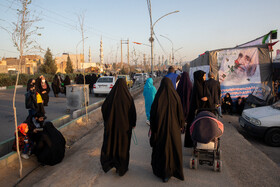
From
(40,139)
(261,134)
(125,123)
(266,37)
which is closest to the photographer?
(125,123)

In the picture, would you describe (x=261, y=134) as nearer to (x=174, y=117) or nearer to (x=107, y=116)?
(x=174, y=117)

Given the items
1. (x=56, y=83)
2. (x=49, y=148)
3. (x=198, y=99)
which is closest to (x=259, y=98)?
(x=198, y=99)

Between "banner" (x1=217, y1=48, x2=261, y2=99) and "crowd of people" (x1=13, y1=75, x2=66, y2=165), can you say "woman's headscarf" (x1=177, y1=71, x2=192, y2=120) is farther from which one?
"banner" (x1=217, y1=48, x2=261, y2=99)

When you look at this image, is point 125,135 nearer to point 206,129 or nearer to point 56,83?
point 206,129

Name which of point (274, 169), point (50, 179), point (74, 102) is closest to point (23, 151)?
point (50, 179)

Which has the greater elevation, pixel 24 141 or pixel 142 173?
pixel 24 141

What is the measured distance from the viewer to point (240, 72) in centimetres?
1094

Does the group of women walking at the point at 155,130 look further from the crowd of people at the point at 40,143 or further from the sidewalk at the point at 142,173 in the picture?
the crowd of people at the point at 40,143

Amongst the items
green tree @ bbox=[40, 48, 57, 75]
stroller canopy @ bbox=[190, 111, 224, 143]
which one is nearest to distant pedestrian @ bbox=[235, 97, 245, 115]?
stroller canopy @ bbox=[190, 111, 224, 143]

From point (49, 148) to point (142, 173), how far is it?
1.93m

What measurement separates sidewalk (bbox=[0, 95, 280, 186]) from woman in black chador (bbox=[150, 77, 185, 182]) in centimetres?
22

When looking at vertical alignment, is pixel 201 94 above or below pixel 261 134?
above

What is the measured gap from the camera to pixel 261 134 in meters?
6.15

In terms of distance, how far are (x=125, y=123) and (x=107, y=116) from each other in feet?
1.18
